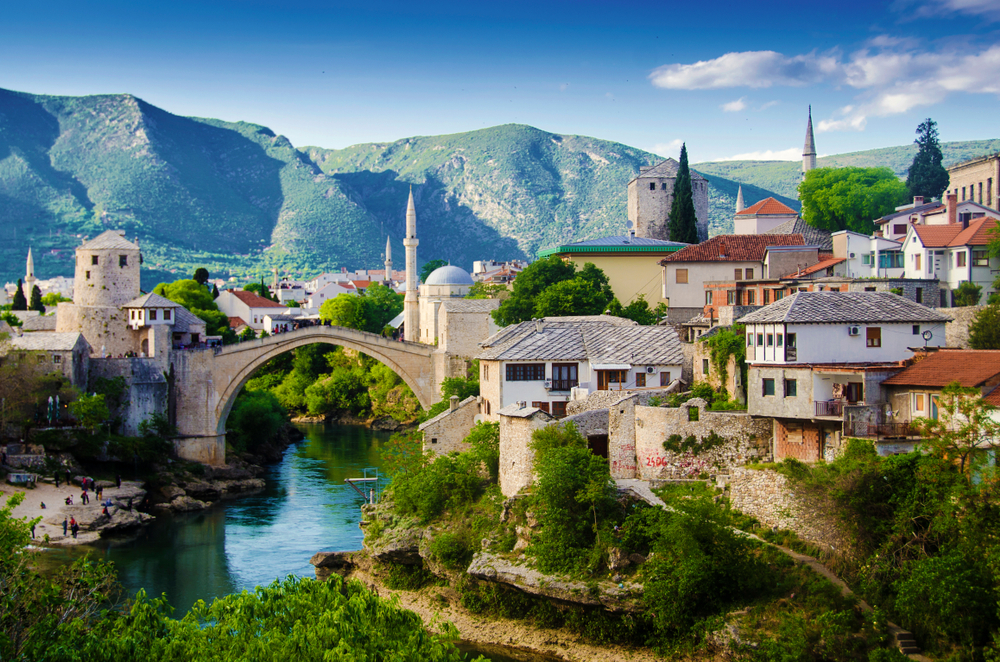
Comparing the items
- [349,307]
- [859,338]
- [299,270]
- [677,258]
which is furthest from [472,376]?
[299,270]

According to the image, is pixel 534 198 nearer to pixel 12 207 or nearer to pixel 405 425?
pixel 12 207

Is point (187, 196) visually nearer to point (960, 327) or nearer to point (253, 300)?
point (253, 300)

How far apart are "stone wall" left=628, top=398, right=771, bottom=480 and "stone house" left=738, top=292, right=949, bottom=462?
0.50m

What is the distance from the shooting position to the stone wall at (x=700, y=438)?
93.4 feet

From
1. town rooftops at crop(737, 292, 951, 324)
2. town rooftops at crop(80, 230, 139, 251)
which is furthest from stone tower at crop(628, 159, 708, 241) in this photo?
town rooftops at crop(737, 292, 951, 324)

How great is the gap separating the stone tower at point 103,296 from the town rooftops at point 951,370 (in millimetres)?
40878

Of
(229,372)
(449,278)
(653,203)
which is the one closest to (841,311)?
(229,372)

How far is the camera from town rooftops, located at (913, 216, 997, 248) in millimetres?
38562

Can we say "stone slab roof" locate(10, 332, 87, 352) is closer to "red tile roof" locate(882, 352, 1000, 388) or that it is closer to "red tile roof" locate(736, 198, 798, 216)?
"red tile roof" locate(882, 352, 1000, 388)

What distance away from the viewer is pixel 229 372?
55.2m

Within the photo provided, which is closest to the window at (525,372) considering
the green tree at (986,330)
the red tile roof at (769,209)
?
the green tree at (986,330)

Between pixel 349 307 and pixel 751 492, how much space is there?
65.0 metres

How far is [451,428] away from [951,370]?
18.2 m

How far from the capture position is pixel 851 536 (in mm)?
23719
